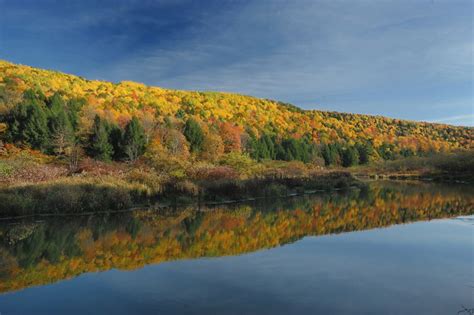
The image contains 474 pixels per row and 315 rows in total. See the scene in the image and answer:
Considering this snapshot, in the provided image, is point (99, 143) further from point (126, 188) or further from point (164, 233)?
point (164, 233)

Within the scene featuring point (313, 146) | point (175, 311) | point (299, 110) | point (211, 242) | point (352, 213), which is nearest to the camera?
point (175, 311)

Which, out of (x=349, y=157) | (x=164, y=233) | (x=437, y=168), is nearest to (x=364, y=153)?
(x=349, y=157)

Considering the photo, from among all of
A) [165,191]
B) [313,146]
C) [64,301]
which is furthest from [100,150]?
[313,146]

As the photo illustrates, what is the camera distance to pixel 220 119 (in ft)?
302

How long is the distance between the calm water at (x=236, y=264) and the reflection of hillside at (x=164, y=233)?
0.04 m

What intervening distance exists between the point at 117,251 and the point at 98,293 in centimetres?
339

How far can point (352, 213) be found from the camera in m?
18.1

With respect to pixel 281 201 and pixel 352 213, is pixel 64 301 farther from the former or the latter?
pixel 281 201

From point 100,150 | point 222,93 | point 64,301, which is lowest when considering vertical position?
point 64,301

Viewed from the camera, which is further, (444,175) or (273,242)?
(444,175)

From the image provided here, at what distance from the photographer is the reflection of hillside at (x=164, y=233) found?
9.45 meters

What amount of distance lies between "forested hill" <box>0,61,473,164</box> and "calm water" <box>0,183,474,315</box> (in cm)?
3743

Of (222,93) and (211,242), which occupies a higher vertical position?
(222,93)

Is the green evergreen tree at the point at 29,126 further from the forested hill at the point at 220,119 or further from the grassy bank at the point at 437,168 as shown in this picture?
the grassy bank at the point at 437,168
